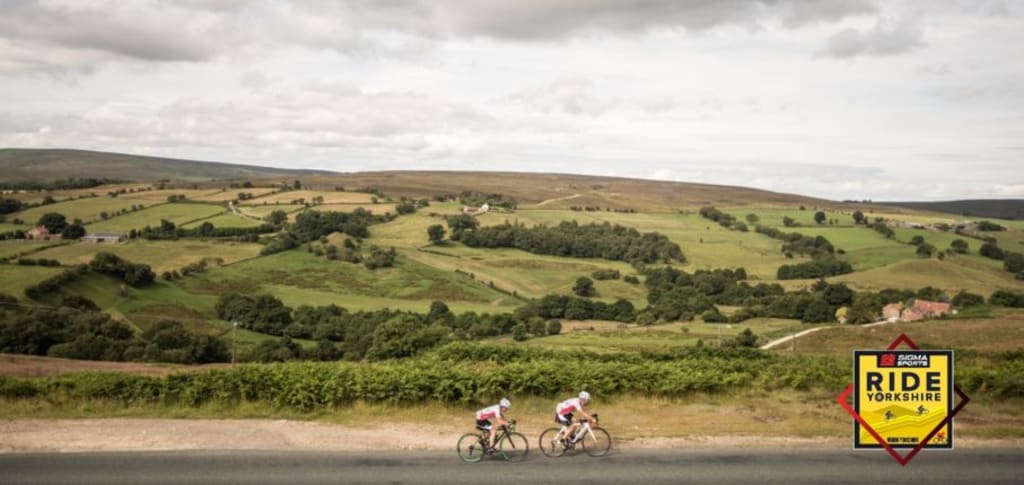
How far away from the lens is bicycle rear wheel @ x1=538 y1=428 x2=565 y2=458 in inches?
671

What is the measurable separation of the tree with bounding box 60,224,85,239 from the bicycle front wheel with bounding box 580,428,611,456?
96712mm

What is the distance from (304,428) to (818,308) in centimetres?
6454

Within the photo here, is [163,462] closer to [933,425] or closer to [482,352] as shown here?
[482,352]

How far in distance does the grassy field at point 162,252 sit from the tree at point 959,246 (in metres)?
102

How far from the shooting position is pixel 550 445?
17.8m

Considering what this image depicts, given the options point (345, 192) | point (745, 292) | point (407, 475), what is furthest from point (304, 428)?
point (345, 192)

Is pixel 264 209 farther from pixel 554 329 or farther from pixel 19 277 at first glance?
pixel 554 329

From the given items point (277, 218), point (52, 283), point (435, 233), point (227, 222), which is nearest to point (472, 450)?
point (52, 283)

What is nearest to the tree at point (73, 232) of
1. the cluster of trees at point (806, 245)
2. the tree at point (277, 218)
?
the tree at point (277, 218)

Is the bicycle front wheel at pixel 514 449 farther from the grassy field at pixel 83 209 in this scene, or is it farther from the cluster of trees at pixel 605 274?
the grassy field at pixel 83 209

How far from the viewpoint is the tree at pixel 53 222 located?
320 ft

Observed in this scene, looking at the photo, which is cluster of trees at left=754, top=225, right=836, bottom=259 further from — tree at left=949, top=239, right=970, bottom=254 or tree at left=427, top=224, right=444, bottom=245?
tree at left=427, top=224, right=444, bottom=245

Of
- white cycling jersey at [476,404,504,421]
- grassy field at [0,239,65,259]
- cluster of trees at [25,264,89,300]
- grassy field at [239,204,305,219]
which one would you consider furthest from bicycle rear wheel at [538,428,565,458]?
grassy field at [239,204,305,219]

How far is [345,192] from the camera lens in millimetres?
151500
